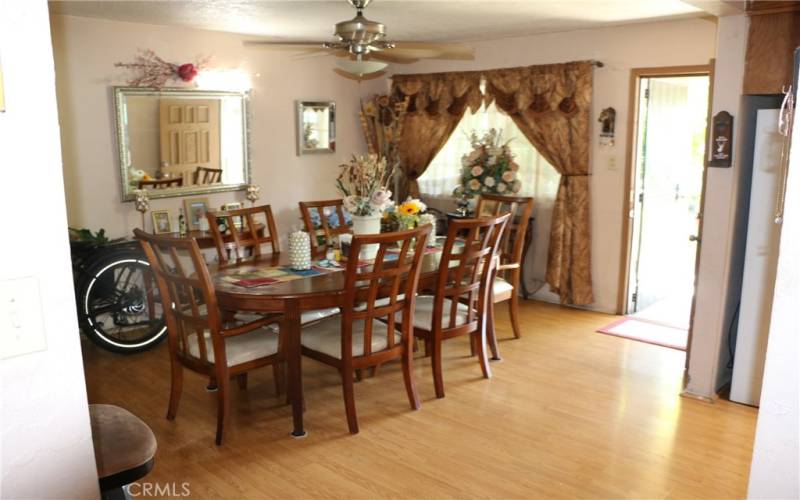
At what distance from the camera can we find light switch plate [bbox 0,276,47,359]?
1012 mm

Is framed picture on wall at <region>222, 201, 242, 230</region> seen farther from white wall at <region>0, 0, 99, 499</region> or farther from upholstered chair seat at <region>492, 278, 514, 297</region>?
white wall at <region>0, 0, 99, 499</region>

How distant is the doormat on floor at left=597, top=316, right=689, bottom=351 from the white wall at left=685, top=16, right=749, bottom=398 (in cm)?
91

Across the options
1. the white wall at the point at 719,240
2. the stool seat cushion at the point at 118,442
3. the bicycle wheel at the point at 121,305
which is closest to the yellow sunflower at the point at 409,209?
the white wall at the point at 719,240

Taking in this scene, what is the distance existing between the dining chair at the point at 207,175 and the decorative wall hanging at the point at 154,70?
2.33 feet

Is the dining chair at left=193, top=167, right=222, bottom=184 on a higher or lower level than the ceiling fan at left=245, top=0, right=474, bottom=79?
lower

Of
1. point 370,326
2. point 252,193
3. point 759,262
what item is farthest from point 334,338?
point 252,193

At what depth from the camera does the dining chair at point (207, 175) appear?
5.16 m

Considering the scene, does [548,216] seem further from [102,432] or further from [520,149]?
[102,432]

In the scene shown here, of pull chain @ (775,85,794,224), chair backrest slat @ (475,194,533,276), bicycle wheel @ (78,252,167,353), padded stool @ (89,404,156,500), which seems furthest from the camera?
chair backrest slat @ (475,194,533,276)

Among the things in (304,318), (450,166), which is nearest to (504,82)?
(450,166)

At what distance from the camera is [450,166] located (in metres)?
6.34

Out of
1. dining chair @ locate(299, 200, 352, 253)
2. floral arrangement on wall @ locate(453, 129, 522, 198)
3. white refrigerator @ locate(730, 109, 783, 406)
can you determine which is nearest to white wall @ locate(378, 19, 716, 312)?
floral arrangement on wall @ locate(453, 129, 522, 198)

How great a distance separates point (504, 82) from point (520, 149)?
1.99 feet

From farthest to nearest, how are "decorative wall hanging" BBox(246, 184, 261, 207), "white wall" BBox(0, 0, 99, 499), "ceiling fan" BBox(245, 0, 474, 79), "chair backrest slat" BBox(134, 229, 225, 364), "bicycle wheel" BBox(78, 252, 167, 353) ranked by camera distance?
"decorative wall hanging" BBox(246, 184, 261, 207)
"bicycle wheel" BBox(78, 252, 167, 353)
"ceiling fan" BBox(245, 0, 474, 79)
"chair backrest slat" BBox(134, 229, 225, 364)
"white wall" BBox(0, 0, 99, 499)
